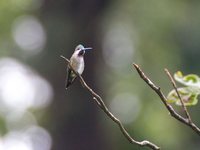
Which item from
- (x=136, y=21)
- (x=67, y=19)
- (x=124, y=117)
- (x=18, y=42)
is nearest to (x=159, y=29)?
(x=136, y=21)

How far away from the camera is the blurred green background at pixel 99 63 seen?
1598cm

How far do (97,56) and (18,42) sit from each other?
6223 millimetres

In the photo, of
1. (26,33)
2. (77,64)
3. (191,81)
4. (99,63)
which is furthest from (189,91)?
(26,33)

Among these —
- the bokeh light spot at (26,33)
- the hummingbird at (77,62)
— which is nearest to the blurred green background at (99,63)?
the bokeh light spot at (26,33)

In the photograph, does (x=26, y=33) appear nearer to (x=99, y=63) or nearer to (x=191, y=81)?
(x=99, y=63)

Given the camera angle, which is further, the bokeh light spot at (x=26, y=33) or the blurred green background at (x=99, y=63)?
the bokeh light spot at (x=26, y=33)

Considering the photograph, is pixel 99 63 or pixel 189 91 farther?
pixel 99 63

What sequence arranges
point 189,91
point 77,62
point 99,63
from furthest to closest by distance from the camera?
point 99,63 < point 77,62 < point 189,91

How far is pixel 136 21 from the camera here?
63.1ft

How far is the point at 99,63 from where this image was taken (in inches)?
678

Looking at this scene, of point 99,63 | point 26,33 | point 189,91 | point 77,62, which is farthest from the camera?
point 26,33

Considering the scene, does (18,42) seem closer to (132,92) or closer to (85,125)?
(132,92)

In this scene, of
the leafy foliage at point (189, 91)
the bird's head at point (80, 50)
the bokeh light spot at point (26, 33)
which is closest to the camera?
the leafy foliage at point (189, 91)

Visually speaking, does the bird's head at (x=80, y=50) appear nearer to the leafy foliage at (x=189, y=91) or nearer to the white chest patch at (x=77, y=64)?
the white chest patch at (x=77, y=64)
